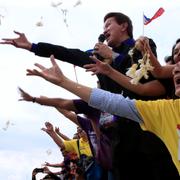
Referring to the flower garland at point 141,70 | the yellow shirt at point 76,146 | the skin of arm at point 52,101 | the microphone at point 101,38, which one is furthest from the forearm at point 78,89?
the yellow shirt at point 76,146

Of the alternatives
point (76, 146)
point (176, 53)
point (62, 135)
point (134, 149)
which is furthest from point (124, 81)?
point (62, 135)

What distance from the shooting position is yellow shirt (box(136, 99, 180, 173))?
11.0 feet

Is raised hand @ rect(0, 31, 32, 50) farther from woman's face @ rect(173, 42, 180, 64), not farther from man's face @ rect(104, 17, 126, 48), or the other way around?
woman's face @ rect(173, 42, 180, 64)

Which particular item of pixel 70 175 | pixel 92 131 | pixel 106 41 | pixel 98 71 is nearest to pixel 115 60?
pixel 106 41

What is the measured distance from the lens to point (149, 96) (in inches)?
167

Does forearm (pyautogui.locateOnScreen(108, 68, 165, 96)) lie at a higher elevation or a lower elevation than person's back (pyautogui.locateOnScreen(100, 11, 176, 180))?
higher

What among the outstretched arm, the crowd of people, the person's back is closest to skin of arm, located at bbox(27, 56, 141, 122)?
the crowd of people

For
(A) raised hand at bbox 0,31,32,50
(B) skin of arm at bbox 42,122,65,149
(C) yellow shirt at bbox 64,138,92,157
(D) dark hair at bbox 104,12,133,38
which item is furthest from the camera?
(C) yellow shirt at bbox 64,138,92,157

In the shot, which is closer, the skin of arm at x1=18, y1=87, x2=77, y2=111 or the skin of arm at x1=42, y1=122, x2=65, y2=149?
the skin of arm at x1=18, y1=87, x2=77, y2=111

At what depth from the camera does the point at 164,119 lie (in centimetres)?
339

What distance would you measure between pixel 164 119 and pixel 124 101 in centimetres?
30

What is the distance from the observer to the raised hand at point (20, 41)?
470 cm

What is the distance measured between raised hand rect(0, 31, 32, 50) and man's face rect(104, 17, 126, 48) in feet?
2.53

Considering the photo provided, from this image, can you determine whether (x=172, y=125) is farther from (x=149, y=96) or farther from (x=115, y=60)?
(x=115, y=60)
